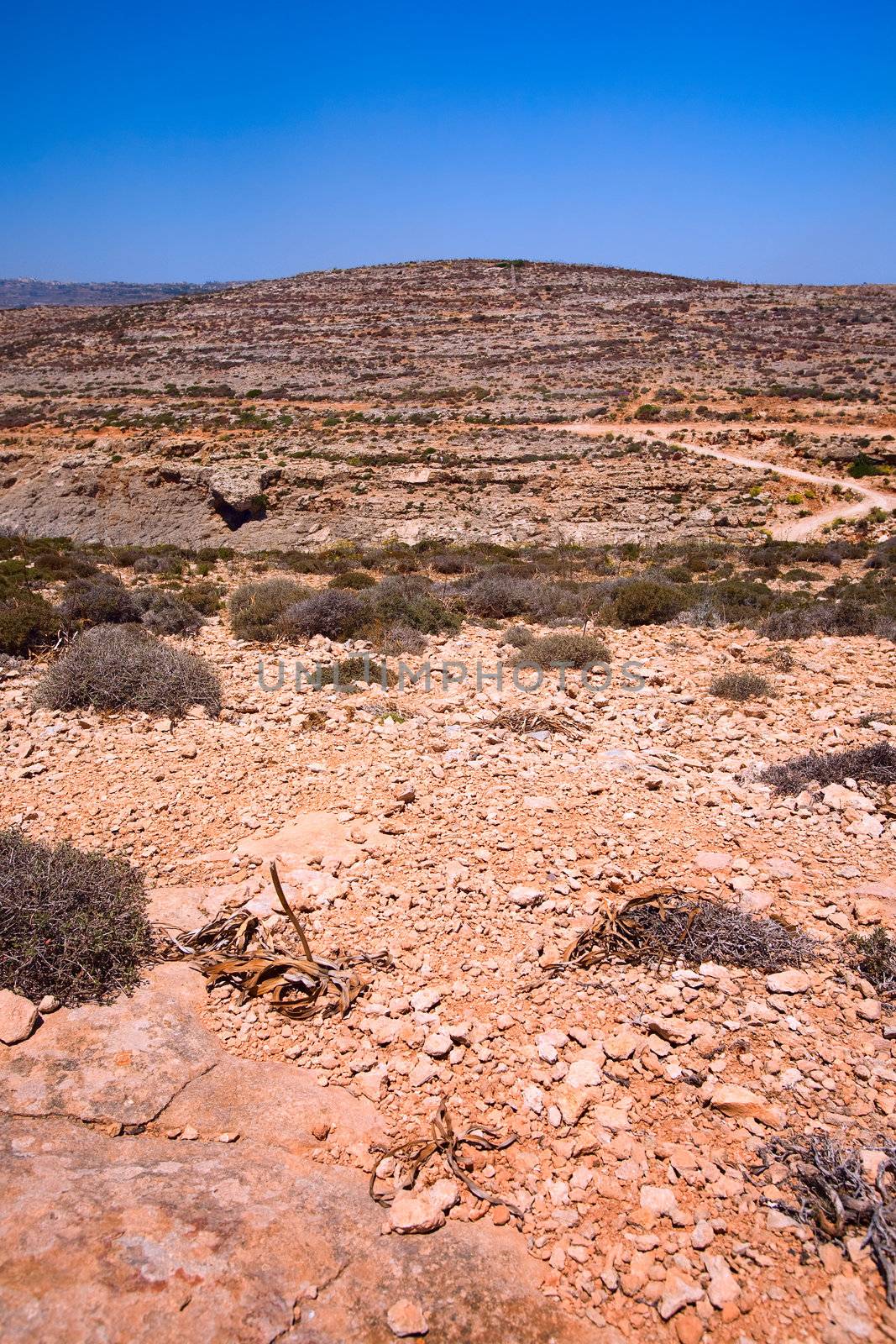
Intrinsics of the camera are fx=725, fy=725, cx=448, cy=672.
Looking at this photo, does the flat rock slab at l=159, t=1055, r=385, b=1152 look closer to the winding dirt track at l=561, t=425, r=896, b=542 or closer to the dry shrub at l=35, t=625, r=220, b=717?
the dry shrub at l=35, t=625, r=220, b=717

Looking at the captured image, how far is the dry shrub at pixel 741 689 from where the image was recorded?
25.0ft

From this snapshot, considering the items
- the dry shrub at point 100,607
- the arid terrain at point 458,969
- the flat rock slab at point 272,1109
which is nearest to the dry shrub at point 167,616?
the arid terrain at point 458,969

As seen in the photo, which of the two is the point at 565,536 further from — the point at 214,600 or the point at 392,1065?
the point at 392,1065

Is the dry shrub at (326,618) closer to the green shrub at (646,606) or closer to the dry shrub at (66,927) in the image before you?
the green shrub at (646,606)

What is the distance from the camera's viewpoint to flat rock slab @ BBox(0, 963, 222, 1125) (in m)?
3.01

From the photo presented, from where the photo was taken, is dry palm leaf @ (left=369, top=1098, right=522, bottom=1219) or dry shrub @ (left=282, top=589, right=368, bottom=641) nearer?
dry palm leaf @ (left=369, top=1098, right=522, bottom=1219)

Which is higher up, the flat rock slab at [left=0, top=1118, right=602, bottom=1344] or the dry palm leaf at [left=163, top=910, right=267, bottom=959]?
the flat rock slab at [left=0, top=1118, right=602, bottom=1344]

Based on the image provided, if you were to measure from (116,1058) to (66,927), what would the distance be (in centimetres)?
82

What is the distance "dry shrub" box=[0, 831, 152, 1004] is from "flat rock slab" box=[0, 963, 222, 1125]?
0.14m

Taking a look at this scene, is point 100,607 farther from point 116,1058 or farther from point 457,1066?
point 457,1066

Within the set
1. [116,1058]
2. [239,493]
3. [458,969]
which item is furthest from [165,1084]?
[239,493]

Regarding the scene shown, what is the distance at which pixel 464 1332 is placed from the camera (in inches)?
88.7

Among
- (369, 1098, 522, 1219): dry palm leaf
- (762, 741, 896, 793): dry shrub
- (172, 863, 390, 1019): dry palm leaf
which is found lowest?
(172, 863, 390, 1019): dry palm leaf

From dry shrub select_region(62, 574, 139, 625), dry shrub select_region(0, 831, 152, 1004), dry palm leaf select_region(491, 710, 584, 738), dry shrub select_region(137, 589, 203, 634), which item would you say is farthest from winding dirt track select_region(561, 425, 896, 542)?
dry shrub select_region(0, 831, 152, 1004)
